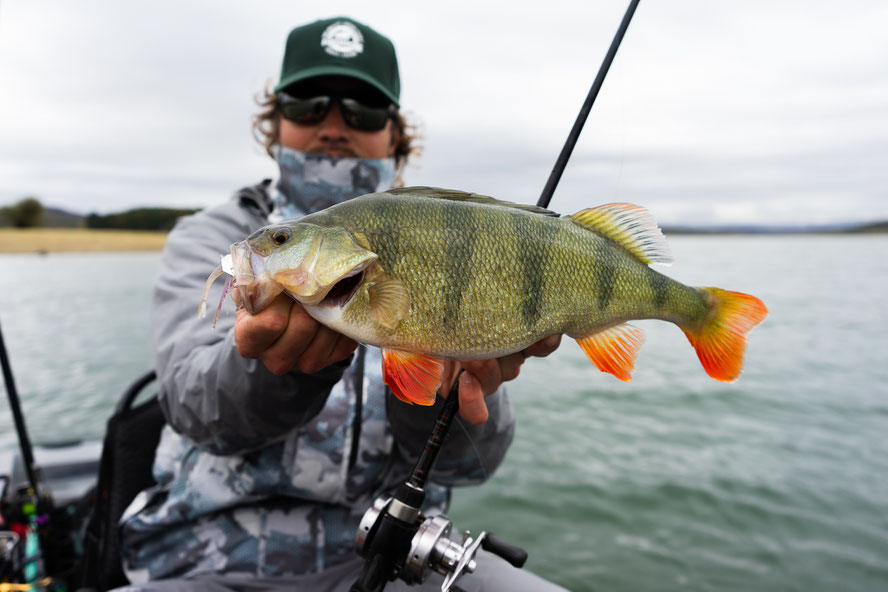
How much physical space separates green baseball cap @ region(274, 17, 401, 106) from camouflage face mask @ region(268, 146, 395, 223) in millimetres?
392

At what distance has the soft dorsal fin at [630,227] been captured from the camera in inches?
72.5

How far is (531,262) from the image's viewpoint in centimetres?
162

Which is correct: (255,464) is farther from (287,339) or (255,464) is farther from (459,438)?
(287,339)

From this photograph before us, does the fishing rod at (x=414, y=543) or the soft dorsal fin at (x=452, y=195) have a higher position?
the soft dorsal fin at (x=452, y=195)

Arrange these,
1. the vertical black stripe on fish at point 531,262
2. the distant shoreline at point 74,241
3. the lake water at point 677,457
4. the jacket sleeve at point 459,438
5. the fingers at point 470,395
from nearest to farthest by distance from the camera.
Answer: the vertical black stripe on fish at point 531,262, the fingers at point 470,395, the jacket sleeve at point 459,438, the lake water at point 677,457, the distant shoreline at point 74,241

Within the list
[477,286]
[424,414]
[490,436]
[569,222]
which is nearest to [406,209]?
[477,286]

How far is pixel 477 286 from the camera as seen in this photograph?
1556 millimetres

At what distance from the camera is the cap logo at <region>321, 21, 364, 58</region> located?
296 centimetres

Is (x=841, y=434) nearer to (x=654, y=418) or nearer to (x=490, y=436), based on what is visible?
(x=654, y=418)

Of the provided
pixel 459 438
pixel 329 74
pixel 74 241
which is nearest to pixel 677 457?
pixel 459 438

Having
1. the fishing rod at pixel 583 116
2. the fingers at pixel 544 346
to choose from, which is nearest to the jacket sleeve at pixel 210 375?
the fingers at pixel 544 346

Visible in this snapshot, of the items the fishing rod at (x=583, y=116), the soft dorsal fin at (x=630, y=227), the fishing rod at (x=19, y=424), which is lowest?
the fishing rod at (x=19, y=424)

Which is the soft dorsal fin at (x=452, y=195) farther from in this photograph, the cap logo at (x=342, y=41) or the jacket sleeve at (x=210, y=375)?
the cap logo at (x=342, y=41)

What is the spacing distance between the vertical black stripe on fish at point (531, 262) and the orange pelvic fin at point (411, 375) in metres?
0.31
